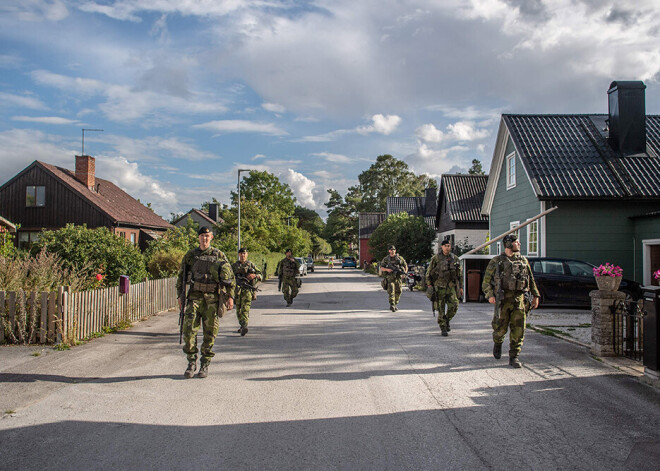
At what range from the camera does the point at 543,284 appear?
48.2ft

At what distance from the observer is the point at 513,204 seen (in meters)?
20.5

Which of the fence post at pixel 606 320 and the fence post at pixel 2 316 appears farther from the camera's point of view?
the fence post at pixel 2 316

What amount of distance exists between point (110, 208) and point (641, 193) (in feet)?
95.7

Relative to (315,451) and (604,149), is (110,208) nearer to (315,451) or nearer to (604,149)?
(604,149)

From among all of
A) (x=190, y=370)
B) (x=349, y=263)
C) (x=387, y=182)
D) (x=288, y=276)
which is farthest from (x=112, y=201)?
(x=387, y=182)

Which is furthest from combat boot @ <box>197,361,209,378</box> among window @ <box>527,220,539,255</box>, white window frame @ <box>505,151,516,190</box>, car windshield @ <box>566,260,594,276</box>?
white window frame @ <box>505,151,516,190</box>

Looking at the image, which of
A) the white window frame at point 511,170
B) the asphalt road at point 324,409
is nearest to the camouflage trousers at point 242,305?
the asphalt road at point 324,409

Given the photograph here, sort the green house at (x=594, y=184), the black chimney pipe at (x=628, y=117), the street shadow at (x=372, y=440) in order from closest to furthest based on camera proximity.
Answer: the street shadow at (x=372, y=440)
the green house at (x=594, y=184)
the black chimney pipe at (x=628, y=117)

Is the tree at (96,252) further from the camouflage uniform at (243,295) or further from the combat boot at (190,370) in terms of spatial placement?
the combat boot at (190,370)

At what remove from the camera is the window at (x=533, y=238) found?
18.3 m

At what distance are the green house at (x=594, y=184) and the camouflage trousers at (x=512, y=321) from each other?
10463 millimetres

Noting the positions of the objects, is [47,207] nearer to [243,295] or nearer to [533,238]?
[243,295]

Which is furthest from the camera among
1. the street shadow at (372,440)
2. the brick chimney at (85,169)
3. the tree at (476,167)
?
the tree at (476,167)

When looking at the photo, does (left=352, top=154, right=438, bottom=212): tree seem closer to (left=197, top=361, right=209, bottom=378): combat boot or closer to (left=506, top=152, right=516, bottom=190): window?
(left=506, top=152, right=516, bottom=190): window
